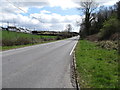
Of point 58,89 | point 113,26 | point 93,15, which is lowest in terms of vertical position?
point 58,89

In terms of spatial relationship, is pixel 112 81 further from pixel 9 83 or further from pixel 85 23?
pixel 85 23

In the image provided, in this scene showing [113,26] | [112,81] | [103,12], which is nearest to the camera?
[112,81]

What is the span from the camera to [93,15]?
7212cm

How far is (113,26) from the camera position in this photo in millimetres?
36000

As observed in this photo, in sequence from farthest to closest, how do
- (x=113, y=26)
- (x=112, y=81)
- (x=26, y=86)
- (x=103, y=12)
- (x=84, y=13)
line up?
(x=103, y=12), (x=84, y=13), (x=113, y=26), (x=112, y=81), (x=26, y=86)

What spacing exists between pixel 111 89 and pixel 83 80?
149cm

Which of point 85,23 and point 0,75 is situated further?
point 85,23

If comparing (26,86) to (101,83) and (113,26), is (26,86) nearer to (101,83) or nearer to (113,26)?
(101,83)

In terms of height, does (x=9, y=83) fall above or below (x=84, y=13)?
below

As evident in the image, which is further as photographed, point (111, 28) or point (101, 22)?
point (101, 22)

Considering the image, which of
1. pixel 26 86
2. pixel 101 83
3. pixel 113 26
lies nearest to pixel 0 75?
pixel 26 86

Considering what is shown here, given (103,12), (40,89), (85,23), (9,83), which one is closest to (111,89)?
(40,89)

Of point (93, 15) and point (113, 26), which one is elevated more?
point (93, 15)

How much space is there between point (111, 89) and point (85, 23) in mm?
66689
